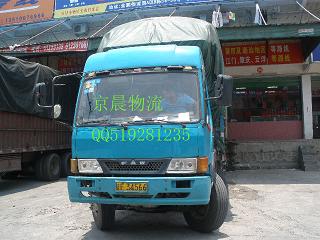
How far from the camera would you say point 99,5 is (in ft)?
58.3

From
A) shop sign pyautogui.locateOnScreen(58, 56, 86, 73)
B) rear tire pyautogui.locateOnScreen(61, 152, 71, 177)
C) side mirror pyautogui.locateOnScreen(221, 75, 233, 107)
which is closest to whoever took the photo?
side mirror pyautogui.locateOnScreen(221, 75, 233, 107)

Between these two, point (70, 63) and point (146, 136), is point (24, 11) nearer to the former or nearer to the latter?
point (70, 63)

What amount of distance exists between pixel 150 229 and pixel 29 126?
6731mm

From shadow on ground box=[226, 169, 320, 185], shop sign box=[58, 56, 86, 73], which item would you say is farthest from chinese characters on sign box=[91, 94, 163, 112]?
shop sign box=[58, 56, 86, 73]

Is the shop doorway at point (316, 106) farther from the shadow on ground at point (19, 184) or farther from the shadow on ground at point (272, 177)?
the shadow on ground at point (19, 184)

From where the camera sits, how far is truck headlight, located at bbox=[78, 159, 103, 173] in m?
5.62

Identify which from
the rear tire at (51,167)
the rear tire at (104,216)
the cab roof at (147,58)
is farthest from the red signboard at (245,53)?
the rear tire at (104,216)

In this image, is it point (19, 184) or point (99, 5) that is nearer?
point (19, 184)

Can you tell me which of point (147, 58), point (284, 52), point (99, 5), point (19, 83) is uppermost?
point (99, 5)

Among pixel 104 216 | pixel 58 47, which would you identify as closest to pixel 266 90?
pixel 58 47

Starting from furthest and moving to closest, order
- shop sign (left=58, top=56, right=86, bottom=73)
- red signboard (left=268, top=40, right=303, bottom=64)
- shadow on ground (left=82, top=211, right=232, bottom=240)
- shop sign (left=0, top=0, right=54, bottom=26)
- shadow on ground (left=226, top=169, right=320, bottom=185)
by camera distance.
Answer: shop sign (left=0, top=0, right=54, bottom=26) → shop sign (left=58, top=56, right=86, bottom=73) → red signboard (left=268, top=40, right=303, bottom=64) → shadow on ground (left=226, top=169, right=320, bottom=185) → shadow on ground (left=82, top=211, right=232, bottom=240)

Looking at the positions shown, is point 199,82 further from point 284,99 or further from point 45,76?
point 284,99

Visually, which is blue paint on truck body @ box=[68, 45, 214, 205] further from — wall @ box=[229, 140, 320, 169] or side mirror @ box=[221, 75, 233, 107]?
wall @ box=[229, 140, 320, 169]

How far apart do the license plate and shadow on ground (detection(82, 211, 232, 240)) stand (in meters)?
1.09
